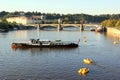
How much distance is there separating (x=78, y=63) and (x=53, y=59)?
6412 mm

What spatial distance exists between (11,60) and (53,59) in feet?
24.6

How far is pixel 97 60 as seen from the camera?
59406 mm

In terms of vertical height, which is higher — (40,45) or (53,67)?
(53,67)

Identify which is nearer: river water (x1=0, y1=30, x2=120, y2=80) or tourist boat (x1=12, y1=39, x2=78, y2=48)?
river water (x1=0, y1=30, x2=120, y2=80)

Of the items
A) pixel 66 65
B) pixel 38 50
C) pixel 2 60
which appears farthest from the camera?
pixel 38 50

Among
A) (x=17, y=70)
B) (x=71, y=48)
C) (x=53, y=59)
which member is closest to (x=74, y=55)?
→ (x=53, y=59)

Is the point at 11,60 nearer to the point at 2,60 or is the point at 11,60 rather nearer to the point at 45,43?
the point at 2,60

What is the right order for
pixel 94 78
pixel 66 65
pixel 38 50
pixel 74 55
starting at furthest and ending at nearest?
pixel 38 50 < pixel 74 55 < pixel 66 65 < pixel 94 78

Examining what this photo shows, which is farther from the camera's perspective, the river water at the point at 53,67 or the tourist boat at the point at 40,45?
the tourist boat at the point at 40,45

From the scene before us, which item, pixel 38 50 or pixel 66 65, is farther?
pixel 38 50

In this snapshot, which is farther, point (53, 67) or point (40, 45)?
point (40, 45)

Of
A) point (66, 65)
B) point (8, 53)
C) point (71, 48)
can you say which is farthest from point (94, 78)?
point (71, 48)

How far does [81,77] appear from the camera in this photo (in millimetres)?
44906

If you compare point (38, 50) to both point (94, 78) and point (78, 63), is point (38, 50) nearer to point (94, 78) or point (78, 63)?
point (78, 63)
